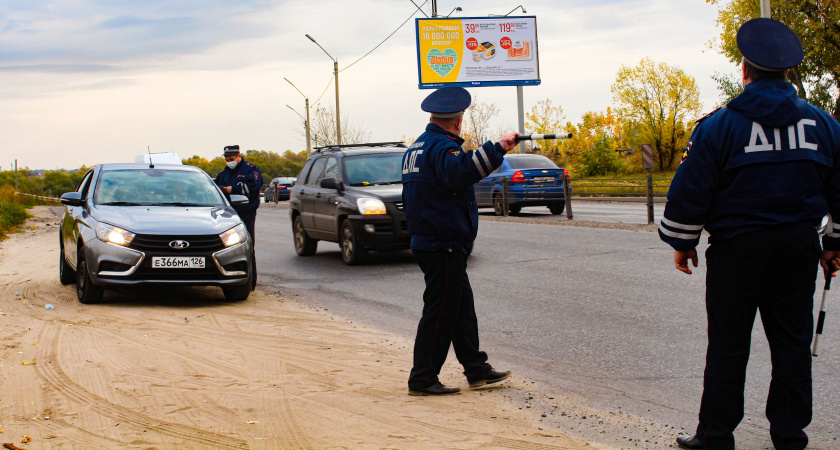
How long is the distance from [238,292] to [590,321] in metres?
3.97

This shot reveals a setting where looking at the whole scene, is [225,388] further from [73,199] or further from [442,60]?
[442,60]

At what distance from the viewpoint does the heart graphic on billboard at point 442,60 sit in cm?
3925

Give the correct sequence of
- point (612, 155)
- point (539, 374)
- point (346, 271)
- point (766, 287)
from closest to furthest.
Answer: point (766, 287) < point (539, 374) < point (346, 271) < point (612, 155)

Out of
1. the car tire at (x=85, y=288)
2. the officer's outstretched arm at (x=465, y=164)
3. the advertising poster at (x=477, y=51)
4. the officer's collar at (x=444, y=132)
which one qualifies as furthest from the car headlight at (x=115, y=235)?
the advertising poster at (x=477, y=51)

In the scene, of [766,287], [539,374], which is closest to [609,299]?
[539,374]

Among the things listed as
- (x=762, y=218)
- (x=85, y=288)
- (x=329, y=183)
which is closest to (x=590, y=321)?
(x=762, y=218)

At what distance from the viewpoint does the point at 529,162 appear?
77.3 ft

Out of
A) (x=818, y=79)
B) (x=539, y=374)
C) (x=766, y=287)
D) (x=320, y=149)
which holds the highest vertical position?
(x=818, y=79)

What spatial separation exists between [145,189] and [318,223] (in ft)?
13.8

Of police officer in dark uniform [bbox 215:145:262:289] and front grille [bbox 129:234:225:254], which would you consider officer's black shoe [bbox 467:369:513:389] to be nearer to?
front grille [bbox 129:234:225:254]

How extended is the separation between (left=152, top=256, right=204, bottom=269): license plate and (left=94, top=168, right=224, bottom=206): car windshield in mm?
1262

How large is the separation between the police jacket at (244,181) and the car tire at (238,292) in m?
1.61

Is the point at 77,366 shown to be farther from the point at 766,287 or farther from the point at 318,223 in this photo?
the point at 318,223

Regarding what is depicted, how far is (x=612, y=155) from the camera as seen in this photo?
45.6m
